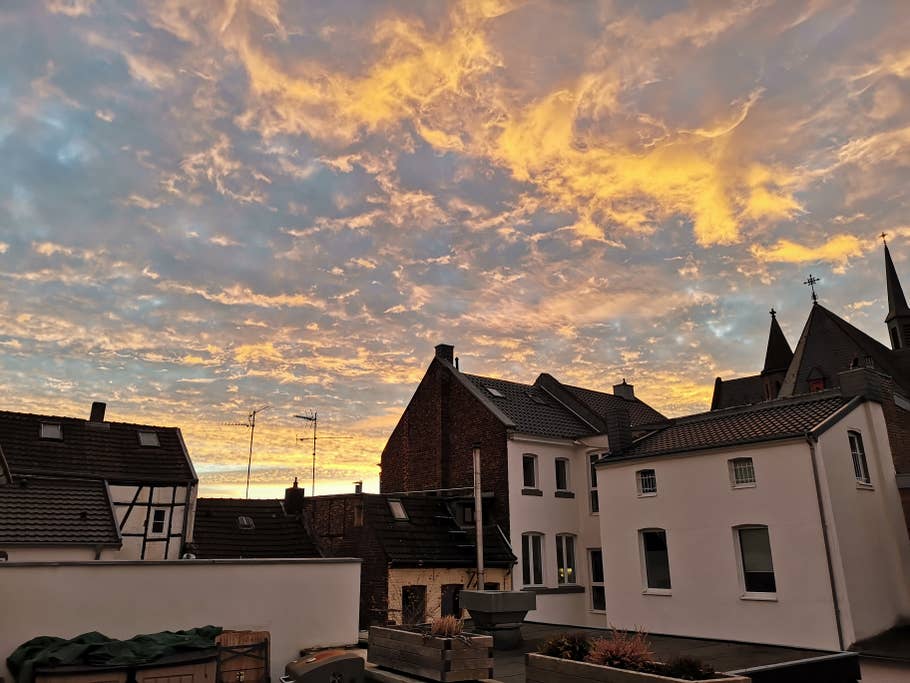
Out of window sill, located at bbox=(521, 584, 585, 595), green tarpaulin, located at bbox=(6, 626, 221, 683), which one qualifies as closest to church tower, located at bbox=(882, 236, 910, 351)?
window sill, located at bbox=(521, 584, 585, 595)

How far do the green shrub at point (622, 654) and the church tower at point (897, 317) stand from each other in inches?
2010

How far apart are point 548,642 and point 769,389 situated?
4454cm

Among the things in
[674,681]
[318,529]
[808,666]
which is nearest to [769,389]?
[318,529]

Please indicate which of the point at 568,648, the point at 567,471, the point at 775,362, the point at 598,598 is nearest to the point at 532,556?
the point at 598,598

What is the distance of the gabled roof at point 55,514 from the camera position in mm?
18438

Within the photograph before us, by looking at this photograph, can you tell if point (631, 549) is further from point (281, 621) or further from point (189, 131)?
point (189, 131)

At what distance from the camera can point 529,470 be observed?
2630 centimetres

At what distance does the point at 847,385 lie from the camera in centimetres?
1947

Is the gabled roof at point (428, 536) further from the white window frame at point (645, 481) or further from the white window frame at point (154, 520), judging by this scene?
the white window frame at point (154, 520)

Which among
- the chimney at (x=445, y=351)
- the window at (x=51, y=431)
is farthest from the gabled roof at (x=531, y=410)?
the window at (x=51, y=431)

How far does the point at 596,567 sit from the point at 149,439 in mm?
19072

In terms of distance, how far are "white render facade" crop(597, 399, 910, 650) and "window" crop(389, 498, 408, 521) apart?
7.77m

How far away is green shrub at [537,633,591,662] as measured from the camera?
8.68 metres

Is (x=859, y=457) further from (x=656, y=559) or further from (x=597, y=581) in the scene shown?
(x=597, y=581)
